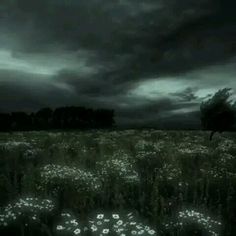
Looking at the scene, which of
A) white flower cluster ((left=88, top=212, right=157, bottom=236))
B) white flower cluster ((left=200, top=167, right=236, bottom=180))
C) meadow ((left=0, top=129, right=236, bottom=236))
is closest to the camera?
white flower cluster ((left=88, top=212, right=157, bottom=236))

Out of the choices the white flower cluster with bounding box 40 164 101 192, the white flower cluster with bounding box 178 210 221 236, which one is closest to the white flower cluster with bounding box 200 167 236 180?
the white flower cluster with bounding box 40 164 101 192

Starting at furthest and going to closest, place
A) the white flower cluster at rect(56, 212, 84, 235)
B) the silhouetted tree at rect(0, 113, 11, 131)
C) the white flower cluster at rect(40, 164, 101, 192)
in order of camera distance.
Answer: the silhouetted tree at rect(0, 113, 11, 131)
the white flower cluster at rect(40, 164, 101, 192)
the white flower cluster at rect(56, 212, 84, 235)

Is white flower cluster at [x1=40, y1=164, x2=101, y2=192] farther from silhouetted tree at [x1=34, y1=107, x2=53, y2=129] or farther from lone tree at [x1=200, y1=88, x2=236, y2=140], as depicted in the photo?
silhouetted tree at [x1=34, y1=107, x2=53, y2=129]

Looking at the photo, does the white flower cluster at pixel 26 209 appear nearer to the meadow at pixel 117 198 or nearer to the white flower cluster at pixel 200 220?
the meadow at pixel 117 198

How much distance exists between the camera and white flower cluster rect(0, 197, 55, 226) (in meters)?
6.91

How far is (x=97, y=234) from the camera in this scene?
5984mm

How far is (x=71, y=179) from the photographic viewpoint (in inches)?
394

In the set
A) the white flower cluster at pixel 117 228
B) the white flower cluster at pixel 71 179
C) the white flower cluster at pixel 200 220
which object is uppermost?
the white flower cluster at pixel 71 179

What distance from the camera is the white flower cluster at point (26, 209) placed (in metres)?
6.91

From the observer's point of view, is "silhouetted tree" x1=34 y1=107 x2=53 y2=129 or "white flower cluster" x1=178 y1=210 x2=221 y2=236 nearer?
"white flower cluster" x1=178 y1=210 x2=221 y2=236

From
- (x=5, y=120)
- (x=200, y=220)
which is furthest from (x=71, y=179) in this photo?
(x=5, y=120)

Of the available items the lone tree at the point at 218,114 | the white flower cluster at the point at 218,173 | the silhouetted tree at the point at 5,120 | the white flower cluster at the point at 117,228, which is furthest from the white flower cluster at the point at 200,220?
the silhouetted tree at the point at 5,120

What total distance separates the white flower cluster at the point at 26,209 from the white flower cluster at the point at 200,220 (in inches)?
84.7

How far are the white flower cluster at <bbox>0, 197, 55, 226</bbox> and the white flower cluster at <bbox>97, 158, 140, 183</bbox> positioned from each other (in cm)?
267
